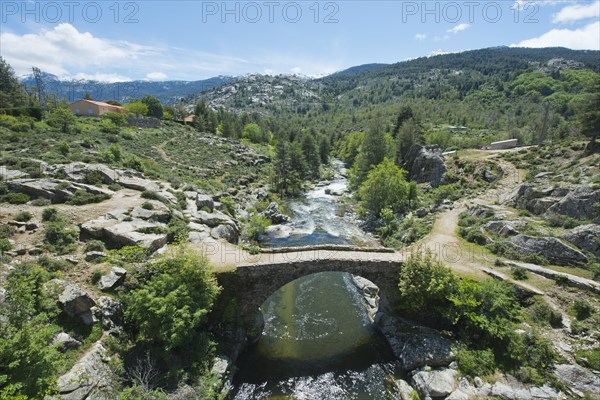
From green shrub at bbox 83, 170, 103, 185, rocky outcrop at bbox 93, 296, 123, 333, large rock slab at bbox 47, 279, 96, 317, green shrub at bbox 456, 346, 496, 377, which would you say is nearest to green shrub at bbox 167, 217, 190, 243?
rocky outcrop at bbox 93, 296, 123, 333

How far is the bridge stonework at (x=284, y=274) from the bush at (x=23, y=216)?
56.5 ft

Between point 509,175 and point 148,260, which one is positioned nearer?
point 148,260

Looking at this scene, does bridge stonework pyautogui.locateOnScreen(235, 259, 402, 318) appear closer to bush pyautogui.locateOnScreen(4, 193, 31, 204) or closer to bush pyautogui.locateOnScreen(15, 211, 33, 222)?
bush pyautogui.locateOnScreen(15, 211, 33, 222)

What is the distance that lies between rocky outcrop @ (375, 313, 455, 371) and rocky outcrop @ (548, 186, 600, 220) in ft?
60.2

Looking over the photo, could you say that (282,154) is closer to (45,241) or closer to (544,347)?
(45,241)

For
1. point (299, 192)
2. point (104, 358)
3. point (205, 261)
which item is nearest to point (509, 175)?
point (299, 192)

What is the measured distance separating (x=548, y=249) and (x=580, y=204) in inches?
251

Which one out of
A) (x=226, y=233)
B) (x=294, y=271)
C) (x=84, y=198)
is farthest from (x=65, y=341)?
(x=84, y=198)

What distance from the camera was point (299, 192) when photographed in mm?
67625

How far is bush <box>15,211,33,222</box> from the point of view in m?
22.5

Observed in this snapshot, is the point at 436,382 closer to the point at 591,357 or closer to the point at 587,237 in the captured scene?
the point at 591,357

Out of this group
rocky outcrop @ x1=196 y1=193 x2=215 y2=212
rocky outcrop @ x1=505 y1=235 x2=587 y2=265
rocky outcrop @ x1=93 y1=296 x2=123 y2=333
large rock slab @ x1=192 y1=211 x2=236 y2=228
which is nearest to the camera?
rocky outcrop @ x1=93 y1=296 x2=123 y2=333

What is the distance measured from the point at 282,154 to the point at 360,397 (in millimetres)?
53984

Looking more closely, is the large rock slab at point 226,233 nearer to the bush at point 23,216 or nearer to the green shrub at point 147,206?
the green shrub at point 147,206
